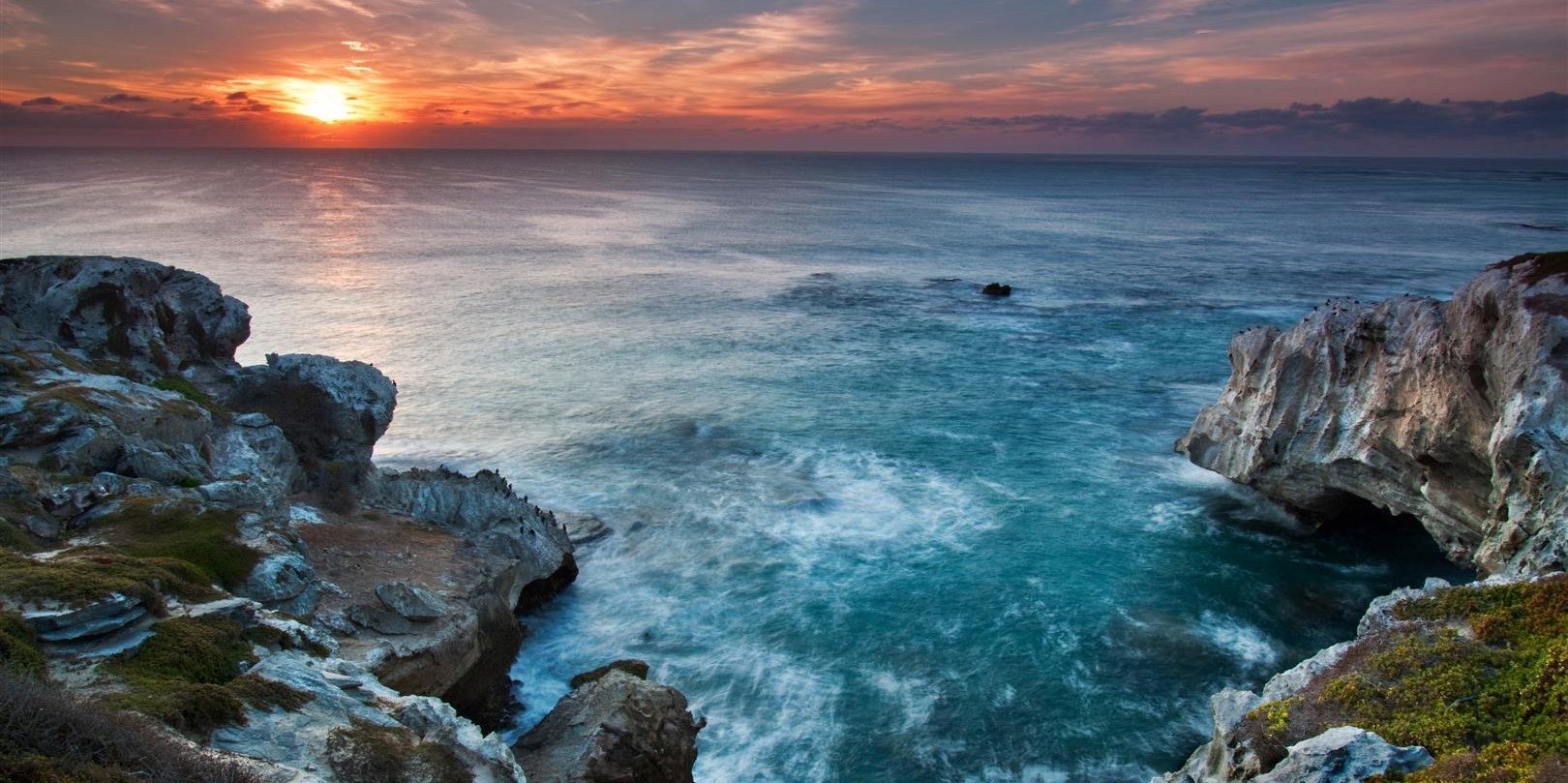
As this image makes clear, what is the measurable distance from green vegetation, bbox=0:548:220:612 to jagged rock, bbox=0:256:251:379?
16913 mm

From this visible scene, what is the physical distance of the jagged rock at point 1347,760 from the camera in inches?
591

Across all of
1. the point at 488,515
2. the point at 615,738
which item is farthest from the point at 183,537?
the point at 488,515

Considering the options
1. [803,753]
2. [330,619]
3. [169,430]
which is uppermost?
[169,430]

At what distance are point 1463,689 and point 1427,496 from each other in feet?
54.9

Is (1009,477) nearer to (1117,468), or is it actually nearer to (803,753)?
(1117,468)

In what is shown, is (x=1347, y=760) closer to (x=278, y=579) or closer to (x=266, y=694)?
(x=266, y=694)

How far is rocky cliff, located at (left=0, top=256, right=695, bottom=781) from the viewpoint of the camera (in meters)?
15.6

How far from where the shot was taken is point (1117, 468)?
44844 millimetres

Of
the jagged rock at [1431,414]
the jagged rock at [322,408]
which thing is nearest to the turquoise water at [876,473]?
the jagged rock at [1431,414]

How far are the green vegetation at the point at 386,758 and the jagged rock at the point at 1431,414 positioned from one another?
25862 mm

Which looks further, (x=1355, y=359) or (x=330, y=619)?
(x=1355, y=359)

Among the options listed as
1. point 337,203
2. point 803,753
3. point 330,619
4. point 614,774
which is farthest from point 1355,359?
point 337,203

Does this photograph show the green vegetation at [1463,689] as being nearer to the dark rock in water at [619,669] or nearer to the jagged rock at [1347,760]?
the jagged rock at [1347,760]

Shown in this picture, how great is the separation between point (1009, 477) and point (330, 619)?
102ft
